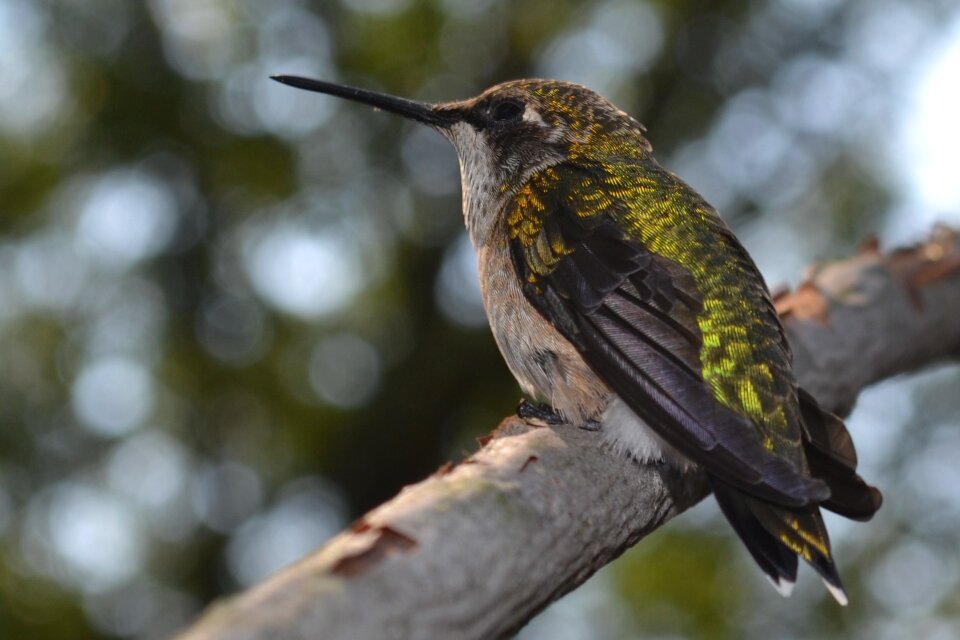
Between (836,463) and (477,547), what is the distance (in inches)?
74.3

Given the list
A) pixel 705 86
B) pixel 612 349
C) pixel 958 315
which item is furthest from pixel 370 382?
pixel 612 349

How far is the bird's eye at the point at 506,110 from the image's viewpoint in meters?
5.29

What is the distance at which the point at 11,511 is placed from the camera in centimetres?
1144

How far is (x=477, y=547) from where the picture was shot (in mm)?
2221

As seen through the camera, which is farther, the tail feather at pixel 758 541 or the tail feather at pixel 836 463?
the tail feather at pixel 836 463

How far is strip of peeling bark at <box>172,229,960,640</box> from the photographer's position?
1816 mm

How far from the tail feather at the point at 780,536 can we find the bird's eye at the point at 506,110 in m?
2.50

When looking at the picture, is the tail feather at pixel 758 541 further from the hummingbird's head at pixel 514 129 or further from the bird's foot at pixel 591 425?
the hummingbird's head at pixel 514 129

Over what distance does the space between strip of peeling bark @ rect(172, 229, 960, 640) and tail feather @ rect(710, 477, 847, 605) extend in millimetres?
215

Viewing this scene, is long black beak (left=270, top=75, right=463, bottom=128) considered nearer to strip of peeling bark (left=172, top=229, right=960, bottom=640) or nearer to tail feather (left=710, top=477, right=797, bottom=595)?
strip of peeling bark (left=172, top=229, right=960, bottom=640)

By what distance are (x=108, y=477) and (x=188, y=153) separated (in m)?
3.79

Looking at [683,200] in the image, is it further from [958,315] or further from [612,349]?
[958,315]

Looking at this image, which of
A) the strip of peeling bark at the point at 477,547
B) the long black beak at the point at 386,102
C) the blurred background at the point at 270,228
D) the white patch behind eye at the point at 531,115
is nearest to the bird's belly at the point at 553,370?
the strip of peeling bark at the point at 477,547

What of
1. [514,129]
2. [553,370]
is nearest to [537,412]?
[553,370]
